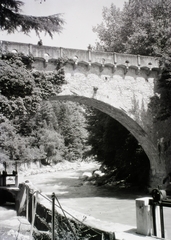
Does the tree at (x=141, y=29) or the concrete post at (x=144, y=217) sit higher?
the tree at (x=141, y=29)

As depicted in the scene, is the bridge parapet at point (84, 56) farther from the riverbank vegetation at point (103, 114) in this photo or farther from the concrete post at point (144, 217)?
the concrete post at point (144, 217)

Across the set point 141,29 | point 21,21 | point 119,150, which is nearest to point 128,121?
point 119,150

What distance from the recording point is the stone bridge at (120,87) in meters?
11.8

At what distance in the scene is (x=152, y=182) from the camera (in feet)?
46.0

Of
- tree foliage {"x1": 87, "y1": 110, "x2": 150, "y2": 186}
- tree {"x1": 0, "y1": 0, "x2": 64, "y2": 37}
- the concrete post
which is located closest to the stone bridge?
tree foliage {"x1": 87, "y1": 110, "x2": 150, "y2": 186}

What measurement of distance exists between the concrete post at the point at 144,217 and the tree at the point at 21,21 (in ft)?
13.7

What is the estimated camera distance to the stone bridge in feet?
38.8

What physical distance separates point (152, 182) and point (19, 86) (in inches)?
335

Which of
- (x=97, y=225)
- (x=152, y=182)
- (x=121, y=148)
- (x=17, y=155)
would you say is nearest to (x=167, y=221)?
(x=97, y=225)

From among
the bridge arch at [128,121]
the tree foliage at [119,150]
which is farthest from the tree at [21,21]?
the tree foliage at [119,150]

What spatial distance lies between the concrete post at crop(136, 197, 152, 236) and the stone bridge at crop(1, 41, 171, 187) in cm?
818

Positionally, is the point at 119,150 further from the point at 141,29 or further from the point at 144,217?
the point at 144,217

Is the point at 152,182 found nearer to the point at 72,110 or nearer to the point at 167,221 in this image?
the point at 167,221

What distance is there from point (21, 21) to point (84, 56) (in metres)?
6.46
